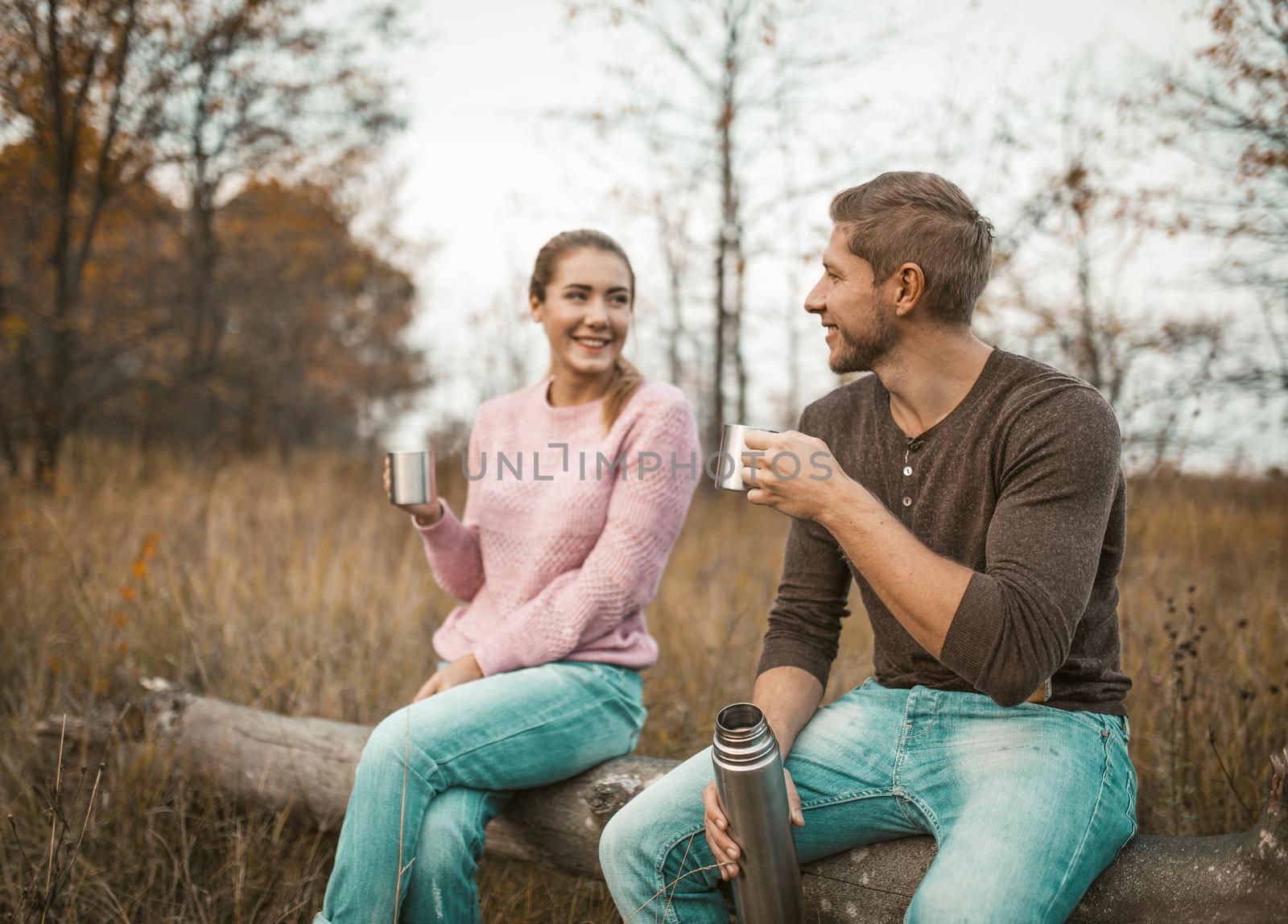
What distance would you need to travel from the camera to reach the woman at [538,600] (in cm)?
196

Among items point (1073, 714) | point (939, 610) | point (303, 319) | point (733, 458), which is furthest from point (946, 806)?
point (303, 319)

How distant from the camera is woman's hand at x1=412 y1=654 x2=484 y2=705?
2.30m

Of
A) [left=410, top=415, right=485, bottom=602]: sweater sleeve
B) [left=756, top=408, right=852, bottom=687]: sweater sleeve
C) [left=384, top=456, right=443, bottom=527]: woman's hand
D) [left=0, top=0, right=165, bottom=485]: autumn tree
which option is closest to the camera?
[left=756, top=408, right=852, bottom=687]: sweater sleeve

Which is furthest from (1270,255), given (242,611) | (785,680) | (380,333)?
(380,333)

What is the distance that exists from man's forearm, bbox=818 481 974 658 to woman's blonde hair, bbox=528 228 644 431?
3.44ft

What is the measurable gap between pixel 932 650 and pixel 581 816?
1094mm

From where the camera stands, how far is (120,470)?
7059mm

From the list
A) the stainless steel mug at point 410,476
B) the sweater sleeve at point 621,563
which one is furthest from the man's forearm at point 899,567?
the stainless steel mug at point 410,476

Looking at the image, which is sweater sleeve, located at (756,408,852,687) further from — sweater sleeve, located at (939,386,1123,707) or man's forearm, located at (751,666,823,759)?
sweater sleeve, located at (939,386,1123,707)

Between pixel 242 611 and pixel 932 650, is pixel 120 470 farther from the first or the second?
pixel 932 650

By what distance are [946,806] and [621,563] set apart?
3.34 feet

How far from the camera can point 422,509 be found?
8.10 feet

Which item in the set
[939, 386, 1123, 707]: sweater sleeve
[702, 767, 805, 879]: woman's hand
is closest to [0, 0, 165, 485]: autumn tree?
[702, 767, 805, 879]: woman's hand

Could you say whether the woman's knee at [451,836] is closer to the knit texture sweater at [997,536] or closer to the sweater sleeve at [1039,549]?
the knit texture sweater at [997,536]
